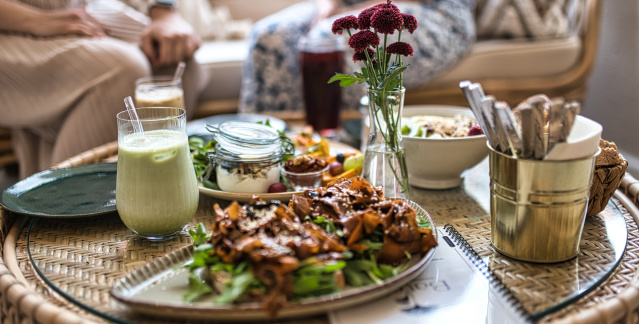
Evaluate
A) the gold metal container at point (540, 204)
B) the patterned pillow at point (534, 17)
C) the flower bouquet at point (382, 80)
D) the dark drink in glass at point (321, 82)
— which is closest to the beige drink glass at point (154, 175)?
the flower bouquet at point (382, 80)

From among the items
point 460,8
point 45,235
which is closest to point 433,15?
point 460,8

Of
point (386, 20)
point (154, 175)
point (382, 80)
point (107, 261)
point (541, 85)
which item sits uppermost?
point (386, 20)

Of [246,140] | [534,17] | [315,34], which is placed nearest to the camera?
[246,140]

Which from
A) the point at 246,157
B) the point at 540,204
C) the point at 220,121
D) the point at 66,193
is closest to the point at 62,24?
the point at 220,121

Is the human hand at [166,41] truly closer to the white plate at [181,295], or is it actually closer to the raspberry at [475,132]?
the raspberry at [475,132]

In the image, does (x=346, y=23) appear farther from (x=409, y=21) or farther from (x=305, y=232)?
(x=305, y=232)
